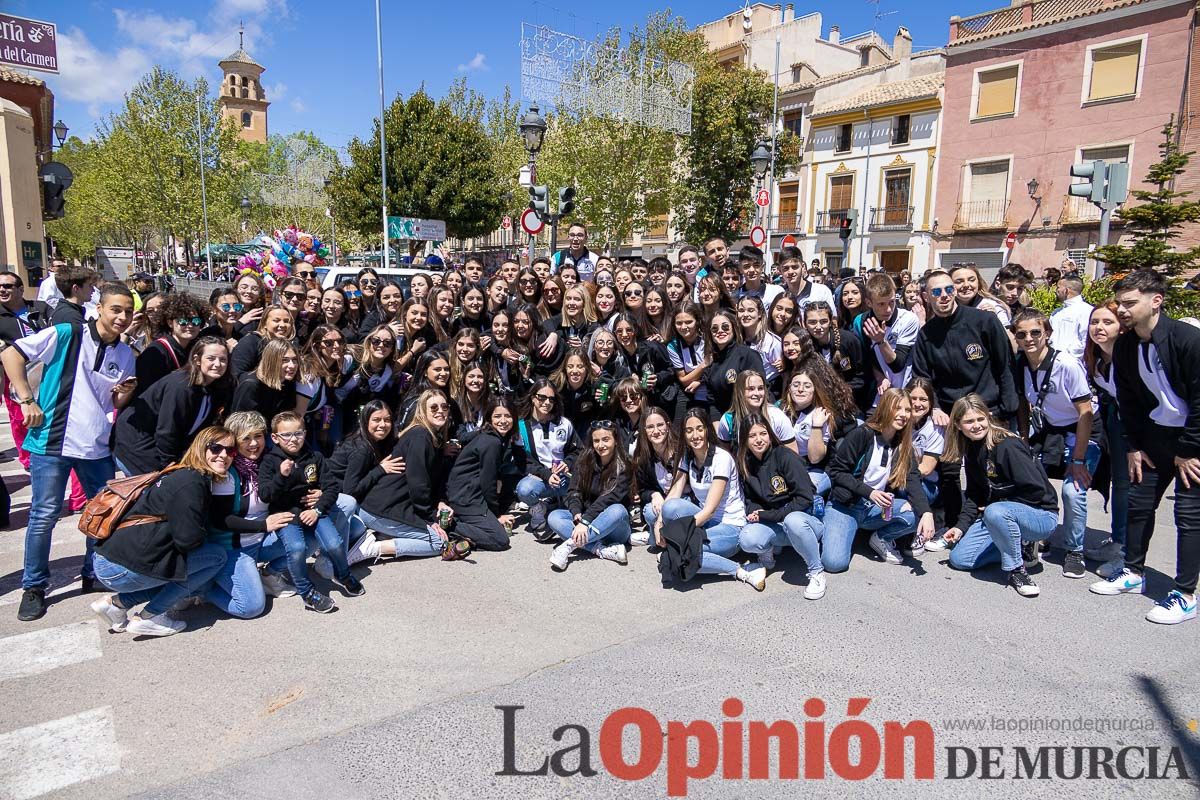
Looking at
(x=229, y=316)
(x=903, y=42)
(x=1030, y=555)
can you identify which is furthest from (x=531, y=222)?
(x=903, y=42)

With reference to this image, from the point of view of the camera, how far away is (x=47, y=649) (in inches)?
148

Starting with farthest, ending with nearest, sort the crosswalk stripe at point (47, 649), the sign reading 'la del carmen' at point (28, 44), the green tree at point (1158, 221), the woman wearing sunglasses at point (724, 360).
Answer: the green tree at point (1158, 221) < the sign reading 'la del carmen' at point (28, 44) < the woman wearing sunglasses at point (724, 360) < the crosswalk stripe at point (47, 649)

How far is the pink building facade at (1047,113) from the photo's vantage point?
2184 centimetres

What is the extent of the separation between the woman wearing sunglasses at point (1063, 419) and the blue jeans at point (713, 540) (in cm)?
195

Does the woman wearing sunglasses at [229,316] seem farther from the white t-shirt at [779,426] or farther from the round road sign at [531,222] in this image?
the round road sign at [531,222]

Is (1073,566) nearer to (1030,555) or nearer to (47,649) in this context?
(1030,555)

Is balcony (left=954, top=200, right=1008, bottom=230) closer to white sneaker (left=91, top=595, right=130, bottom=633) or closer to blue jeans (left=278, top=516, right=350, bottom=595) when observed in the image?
blue jeans (left=278, top=516, right=350, bottom=595)

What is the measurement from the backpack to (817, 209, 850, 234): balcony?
101ft

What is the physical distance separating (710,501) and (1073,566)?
238 cm

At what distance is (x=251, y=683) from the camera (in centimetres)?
343

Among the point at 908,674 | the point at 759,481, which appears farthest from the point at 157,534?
the point at 908,674

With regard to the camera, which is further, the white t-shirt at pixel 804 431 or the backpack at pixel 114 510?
the white t-shirt at pixel 804 431

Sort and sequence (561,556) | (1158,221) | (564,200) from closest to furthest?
1. (561,556)
2. (564,200)
3. (1158,221)

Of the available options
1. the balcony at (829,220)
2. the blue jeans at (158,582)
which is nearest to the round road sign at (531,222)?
the blue jeans at (158,582)
